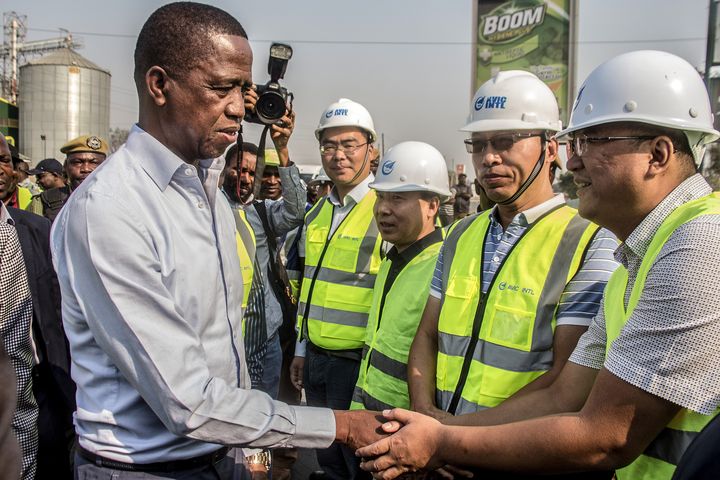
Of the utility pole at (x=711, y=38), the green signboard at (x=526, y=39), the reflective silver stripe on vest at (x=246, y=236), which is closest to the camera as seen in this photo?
the reflective silver stripe on vest at (x=246, y=236)

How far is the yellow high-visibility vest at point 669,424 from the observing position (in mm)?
1556

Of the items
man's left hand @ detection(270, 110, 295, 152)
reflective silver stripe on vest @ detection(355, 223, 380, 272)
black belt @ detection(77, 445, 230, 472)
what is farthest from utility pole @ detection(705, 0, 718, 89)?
black belt @ detection(77, 445, 230, 472)

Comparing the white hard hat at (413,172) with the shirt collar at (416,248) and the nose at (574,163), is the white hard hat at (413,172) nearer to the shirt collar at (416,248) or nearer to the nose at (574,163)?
the shirt collar at (416,248)

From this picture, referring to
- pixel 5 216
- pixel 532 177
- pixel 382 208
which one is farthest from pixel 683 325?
pixel 5 216

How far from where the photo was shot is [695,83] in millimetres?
1822

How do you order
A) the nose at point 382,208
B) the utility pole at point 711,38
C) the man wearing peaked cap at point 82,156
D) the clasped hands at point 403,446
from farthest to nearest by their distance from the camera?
the utility pole at point 711,38, the man wearing peaked cap at point 82,156, the nose at point 382,208, the clasped hands at point 403,446

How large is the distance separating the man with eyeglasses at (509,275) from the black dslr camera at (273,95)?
46.1 inches

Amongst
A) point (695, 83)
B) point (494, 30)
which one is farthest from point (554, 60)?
point (695, 83)

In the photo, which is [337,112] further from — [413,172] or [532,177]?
[532,177]

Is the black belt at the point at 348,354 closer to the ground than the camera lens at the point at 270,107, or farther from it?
closer to the ground

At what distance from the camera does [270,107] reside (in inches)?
134

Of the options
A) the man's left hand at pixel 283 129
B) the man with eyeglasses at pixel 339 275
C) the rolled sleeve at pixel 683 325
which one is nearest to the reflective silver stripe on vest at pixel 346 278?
the man with eyeglasses at pixel 339 275

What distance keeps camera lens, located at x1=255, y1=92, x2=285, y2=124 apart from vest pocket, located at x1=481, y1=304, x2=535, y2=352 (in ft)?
5.81

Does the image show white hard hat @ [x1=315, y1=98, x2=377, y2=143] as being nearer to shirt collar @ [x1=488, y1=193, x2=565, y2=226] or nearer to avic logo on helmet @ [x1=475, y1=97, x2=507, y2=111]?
avic logo on helmet @ [x1=475, y1=97, x2=507, y2=111]
